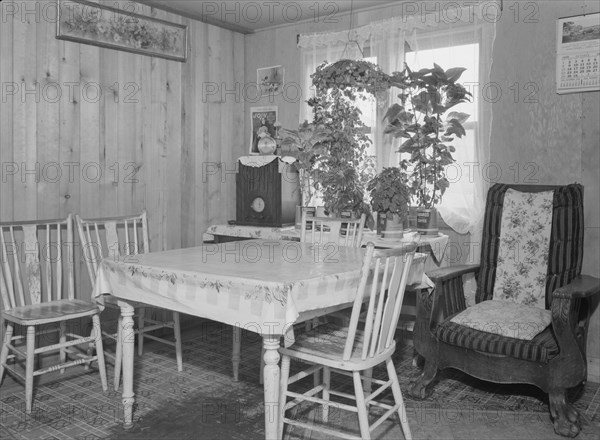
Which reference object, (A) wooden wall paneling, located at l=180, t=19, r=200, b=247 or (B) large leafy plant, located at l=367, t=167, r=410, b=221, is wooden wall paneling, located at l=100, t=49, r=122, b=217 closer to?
(A) wooden wall paneling, located at l=180, t=19, r=200, b=247

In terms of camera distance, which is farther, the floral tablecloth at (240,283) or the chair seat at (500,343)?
the chair seat at (500,343)

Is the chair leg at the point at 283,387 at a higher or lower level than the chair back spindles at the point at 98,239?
lower

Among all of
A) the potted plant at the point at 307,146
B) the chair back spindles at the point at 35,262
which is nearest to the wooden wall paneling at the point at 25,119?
the chair back spindles at the point at 35,262

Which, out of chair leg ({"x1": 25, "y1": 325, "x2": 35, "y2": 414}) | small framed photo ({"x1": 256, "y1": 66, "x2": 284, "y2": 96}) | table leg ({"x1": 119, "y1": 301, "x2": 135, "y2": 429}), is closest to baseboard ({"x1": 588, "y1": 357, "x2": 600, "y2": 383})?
table leg ({"x1": 119, "y1": 301, "x2": 135, "y2": 429})

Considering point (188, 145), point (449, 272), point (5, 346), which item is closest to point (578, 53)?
point (449, 272)

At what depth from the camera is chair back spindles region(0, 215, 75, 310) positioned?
3.27 m

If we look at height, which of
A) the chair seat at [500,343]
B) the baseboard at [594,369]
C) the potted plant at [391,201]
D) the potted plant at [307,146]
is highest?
the potted plant at [307,146]

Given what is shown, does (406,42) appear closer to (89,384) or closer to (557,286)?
(557,286)

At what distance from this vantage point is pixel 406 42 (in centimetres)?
402

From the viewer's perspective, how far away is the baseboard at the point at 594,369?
3.42 metres

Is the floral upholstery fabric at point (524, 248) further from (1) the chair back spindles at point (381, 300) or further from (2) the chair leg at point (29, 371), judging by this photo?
(2) the chair leg at point (29, 371)

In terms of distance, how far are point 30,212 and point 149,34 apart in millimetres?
1462

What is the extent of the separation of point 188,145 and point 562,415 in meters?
3.03

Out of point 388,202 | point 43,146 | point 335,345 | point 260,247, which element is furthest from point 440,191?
point 43,146
